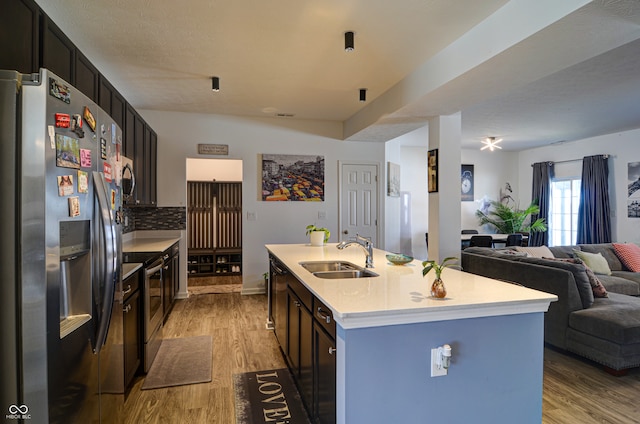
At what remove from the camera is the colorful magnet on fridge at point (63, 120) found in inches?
49.4

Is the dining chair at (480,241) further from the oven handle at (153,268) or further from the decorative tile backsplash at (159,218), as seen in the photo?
the oven handle at (153,268)

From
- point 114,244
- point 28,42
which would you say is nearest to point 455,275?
point 114,244

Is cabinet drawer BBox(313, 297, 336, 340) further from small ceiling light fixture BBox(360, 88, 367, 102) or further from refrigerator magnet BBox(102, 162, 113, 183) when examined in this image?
small ceiling light fixture BBox(360, 88, 367, 102)

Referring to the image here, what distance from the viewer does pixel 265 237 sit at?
18.1ft

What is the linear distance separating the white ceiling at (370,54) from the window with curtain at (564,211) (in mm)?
2764

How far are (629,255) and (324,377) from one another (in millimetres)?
5417

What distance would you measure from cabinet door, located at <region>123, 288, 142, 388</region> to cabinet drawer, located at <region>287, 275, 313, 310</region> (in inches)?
43.0

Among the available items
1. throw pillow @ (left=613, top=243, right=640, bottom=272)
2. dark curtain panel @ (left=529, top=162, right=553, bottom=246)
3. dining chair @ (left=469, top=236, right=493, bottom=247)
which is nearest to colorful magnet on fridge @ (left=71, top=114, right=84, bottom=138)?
dining chair @ (left=469, top=236, right=493, bottom=247)

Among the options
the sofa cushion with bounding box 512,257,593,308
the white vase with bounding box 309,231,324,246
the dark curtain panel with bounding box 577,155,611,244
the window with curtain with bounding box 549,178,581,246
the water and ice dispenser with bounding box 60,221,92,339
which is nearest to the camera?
the water and ice dispenser with bounding box 60,221,92,339

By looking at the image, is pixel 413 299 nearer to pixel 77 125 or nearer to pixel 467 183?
pixel 77 125

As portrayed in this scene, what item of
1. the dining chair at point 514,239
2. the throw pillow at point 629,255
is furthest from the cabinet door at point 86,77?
the dining chair at point 514,239

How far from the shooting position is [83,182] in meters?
1.39

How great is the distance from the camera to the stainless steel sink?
2549 millimetres

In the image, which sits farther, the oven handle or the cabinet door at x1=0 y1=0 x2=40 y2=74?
the oven handle
